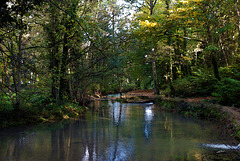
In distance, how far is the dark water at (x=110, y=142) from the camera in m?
5.76

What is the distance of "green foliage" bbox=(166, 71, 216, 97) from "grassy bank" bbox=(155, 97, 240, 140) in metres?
1.71

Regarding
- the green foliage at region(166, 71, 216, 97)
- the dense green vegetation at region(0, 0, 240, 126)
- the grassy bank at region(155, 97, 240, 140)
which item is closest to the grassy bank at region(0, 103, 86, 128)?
the dense green vegetation at region(0, 0, 240, 126)

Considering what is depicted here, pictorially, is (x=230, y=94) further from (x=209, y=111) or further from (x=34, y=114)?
(x=34, y=114)

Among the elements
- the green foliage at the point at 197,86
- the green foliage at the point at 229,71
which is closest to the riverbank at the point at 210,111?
the green foliage at the point at 197,86

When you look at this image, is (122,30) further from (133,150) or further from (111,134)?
(133,150)

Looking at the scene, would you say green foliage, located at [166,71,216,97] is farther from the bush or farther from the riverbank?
the bush

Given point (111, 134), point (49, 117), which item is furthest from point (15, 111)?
point (111, 134)

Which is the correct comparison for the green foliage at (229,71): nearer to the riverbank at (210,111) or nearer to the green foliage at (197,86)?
the green foliage at (197,86)

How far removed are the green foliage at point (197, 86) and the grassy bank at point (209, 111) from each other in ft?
5.60

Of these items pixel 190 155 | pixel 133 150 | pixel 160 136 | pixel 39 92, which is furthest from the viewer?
pixel 39 92

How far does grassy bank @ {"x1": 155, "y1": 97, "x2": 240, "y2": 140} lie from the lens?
25.2 ft

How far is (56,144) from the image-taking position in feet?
23.3

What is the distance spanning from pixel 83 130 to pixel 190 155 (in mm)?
5191

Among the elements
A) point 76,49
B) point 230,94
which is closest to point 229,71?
point 230,94
